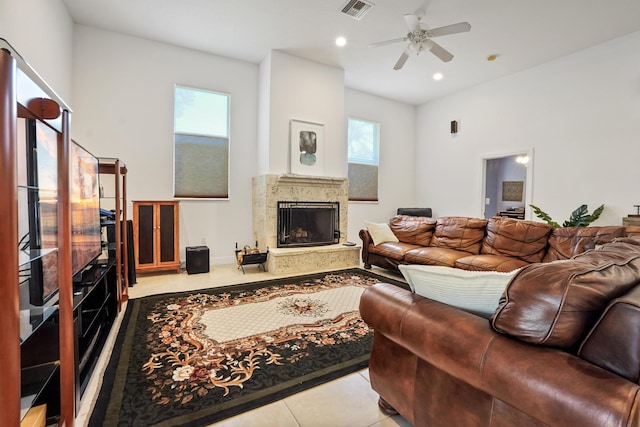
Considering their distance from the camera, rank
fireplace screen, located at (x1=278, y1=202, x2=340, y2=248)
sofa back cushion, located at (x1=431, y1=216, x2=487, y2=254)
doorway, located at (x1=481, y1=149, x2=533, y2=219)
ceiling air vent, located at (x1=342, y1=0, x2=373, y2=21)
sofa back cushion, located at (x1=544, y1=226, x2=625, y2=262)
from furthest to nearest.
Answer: doorway, located at (x1=481, y1=149, x2=533, y2=219)
fireplace screen, located at (x1=278, y1=202, x2=340, y2=248)
sofa back cushion, located at (x1=431, y1=216, x2=487, y2=254)
ceiling air vent, located at (x1=342, y1=0, x2=373, y2=21)
sofa back cushion, located at (x1=544, y1=226, x2=625, y2=262)

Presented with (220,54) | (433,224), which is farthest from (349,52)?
(433,224)

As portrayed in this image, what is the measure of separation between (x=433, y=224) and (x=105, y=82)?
4871 millimetres

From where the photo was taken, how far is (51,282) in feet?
4.58

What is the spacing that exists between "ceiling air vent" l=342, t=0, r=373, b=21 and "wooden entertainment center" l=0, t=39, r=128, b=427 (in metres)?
3.17

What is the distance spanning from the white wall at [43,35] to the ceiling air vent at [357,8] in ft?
9.76

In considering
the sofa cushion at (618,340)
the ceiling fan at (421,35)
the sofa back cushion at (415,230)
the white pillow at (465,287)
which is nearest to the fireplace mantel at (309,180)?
the sofa back cushion at (415,230)

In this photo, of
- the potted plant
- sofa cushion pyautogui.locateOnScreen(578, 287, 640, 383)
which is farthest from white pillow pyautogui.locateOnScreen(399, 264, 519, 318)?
the potted plant

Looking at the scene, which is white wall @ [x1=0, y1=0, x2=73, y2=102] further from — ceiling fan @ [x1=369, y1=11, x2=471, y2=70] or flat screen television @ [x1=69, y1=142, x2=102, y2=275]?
ceiling fan @ [x1=369, y1=11, x2=471, y2=70]

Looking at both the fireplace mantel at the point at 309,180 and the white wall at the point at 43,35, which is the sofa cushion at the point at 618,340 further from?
the fireplace mantel at the point at 309,180

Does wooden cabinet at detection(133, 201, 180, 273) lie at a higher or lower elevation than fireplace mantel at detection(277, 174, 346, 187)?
lower

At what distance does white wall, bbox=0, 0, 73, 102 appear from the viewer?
228 cm

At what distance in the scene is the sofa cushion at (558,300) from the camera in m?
0.81

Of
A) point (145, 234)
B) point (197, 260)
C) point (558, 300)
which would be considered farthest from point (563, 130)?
point (145, 234)

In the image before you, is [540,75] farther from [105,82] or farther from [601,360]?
[105,82]
